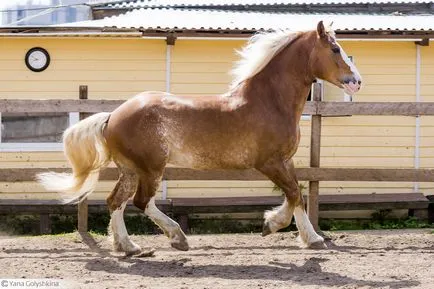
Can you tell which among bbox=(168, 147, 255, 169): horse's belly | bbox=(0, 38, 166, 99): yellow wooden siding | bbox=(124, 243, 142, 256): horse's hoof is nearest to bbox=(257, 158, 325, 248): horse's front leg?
bbox=(168, 147, 255, 169): horse's belly

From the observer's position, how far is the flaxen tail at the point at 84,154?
8.30m

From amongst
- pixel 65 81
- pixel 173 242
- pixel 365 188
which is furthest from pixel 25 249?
pixel 365 188

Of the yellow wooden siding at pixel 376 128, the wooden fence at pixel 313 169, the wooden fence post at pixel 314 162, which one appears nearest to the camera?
the wooden fence at pixel 313 169

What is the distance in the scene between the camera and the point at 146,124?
8.12 meters

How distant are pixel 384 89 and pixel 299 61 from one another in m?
4.81

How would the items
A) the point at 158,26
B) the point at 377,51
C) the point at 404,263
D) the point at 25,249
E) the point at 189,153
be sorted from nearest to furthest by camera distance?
the point at 404,263 < the point at 189,153 < the point at 25,249 < the point at 158,26 < the point at 377,51

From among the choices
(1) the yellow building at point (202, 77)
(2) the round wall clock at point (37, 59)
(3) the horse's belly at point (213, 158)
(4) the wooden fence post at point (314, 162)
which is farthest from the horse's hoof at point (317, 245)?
(2) the round wall clock at point (37, 59)

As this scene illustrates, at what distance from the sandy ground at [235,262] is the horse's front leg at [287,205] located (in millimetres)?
199

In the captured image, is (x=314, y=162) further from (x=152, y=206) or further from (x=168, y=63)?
(x=168, y=63)

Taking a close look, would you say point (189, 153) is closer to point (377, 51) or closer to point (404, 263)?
point (404, 263)

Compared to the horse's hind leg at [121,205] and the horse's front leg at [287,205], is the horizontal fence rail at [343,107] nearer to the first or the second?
the horse's hind leg at [121,205]

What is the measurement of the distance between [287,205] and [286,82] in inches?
49.9

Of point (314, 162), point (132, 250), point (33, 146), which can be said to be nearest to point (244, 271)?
point (132, 250)

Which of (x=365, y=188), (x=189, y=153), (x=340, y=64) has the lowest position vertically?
(x=365, y=188)
